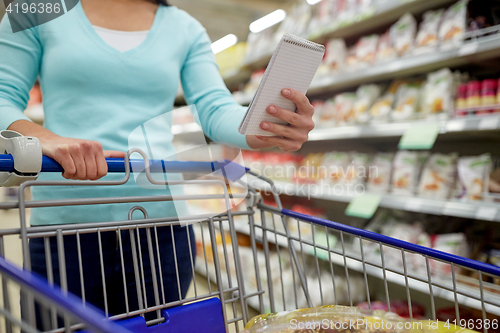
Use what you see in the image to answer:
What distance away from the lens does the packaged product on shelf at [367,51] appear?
6.97ft

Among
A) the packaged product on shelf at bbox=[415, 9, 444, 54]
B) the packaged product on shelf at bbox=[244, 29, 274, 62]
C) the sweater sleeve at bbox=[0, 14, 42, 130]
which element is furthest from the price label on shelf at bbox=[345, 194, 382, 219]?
the sweater sleeve at bbox=[0, 14, 42, 130]

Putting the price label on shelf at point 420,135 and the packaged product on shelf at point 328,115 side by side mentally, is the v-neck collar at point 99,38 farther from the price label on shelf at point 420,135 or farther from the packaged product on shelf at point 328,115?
the packaged product on shelf at point 328,115

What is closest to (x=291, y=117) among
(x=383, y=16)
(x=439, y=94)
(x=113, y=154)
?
(x=113, y=154)

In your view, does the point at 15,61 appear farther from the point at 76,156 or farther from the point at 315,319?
the point at 315,319

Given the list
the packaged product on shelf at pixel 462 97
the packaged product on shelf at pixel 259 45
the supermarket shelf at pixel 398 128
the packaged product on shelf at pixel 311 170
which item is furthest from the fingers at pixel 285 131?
the packaged product on shelf at pixel 259 45

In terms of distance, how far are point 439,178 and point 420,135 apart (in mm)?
310

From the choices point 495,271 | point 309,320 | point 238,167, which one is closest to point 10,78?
point 238,167

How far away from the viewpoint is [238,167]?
93 cm

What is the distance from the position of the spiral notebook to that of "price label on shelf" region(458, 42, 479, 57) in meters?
1.13

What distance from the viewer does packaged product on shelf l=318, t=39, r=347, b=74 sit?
89.9 inches

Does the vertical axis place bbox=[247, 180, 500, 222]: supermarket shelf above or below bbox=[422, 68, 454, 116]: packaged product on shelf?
below

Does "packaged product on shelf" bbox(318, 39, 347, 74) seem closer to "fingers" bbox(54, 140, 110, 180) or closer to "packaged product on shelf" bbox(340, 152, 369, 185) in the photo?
"packaged product on shelf" bbox(340, 152, 369, 185)

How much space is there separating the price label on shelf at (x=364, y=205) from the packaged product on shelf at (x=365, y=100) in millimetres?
497

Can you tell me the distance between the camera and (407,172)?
1921mm
